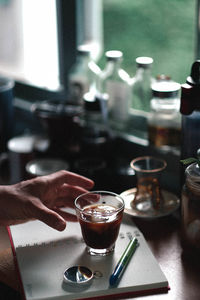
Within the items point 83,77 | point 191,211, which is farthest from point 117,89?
point 191,211

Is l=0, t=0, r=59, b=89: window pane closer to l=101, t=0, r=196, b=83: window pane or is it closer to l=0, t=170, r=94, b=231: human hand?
l=101, t=0, r=196, b=83: window pane

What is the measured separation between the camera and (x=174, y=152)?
1266 mm

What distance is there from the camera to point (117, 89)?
4.58 ft

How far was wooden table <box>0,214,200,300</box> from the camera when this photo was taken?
84 centimetres

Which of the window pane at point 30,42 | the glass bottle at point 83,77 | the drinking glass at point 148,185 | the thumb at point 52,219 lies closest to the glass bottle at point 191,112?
the drinking glass at point 148,185

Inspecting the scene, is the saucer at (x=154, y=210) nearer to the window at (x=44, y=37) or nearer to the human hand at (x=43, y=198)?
the human hand at (x=43, y=198)

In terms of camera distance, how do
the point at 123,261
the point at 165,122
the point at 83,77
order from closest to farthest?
the point at 123,261 → the point at 165,122 → the point at 83,77

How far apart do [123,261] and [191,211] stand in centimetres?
18

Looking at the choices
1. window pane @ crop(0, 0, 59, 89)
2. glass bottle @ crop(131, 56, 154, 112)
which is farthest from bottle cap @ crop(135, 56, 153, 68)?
window pane @ crop(0, 0, 59, 89)

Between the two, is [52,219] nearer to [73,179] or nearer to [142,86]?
[73,179]

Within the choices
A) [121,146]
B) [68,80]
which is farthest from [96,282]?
[68,80]

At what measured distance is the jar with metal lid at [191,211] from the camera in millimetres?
917

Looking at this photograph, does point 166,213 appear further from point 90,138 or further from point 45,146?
point 45,146

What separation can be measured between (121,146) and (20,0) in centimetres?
97
